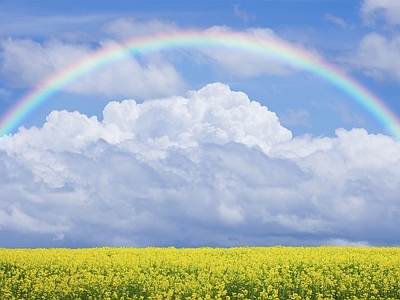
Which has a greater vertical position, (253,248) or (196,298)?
(253,248)

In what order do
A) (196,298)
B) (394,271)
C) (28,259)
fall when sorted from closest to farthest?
1. (196,298)
2. (394,271)
3. (28,259)

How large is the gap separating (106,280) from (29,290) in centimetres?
300

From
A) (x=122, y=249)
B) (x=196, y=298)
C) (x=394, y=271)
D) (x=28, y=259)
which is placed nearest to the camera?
(x=196, y=298)

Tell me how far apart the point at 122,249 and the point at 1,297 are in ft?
27.3

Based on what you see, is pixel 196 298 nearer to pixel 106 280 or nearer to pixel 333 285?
pixel 106 280

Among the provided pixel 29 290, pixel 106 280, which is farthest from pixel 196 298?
pixel 29 290

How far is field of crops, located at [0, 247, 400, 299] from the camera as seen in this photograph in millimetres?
18938

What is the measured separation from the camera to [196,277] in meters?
20.6

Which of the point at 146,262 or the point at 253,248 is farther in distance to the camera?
the point at 253,248

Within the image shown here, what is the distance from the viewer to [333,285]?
65.9 ft

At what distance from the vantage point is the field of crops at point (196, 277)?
1894cm

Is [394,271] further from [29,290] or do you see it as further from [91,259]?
[29,290]

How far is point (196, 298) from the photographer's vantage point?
18125 millimetres

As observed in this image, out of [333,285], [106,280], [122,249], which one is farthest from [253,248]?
[106,280]
